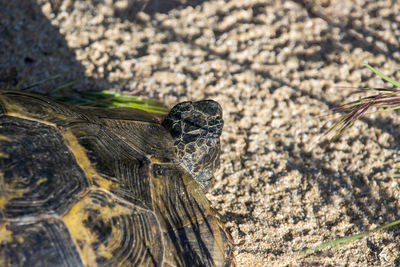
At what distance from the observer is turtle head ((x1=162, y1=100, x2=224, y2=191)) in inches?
97.7

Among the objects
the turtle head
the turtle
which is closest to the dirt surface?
the turtle head

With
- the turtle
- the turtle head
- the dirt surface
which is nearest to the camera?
the turtle

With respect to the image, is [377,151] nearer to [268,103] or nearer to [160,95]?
[268,103]

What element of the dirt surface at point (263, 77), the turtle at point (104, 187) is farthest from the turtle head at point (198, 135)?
the dirt surface at point (263, 77)

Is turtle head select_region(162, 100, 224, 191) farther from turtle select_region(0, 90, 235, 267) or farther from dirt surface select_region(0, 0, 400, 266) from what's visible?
dirt surface select_region(0, 0, 400, 266)

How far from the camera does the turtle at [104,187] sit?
171 cm

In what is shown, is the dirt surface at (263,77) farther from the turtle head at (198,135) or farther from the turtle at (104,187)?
the turtle at (104,187)

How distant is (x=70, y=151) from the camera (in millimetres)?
1937

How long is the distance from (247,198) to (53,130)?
1.39m

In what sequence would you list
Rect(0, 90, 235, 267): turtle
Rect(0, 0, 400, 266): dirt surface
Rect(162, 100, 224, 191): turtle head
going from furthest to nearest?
Rect(0, 0, 400, 266): dirt surface, Rect(162, 100, 224, 191): turtle head, Rect(0, 90, 235, 267): turtle

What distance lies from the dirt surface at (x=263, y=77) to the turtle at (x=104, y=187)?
41 centimetres

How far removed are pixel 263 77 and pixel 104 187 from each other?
1811 mm

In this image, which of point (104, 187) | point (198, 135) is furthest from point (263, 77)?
point (104, 187)

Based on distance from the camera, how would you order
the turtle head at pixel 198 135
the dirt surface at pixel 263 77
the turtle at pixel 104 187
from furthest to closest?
the dirt surface at pixel 263 77 → the turtle head at pixel 198 135 → the turtle at pixel 104 187
